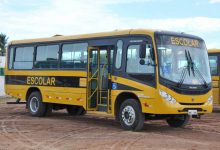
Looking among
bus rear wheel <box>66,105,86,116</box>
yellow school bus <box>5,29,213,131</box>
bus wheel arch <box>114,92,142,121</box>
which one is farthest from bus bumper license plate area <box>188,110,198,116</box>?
bus rear wheel <box>66,105,86,116</box>

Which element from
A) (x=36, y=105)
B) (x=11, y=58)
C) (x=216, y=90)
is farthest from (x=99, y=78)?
(x=216, y=90)

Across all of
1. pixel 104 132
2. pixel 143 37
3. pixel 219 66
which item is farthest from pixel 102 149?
pixel 219 66

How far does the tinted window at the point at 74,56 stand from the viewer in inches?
640

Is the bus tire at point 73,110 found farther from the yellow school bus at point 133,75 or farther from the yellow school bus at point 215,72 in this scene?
the yellow school bus at point 215,72

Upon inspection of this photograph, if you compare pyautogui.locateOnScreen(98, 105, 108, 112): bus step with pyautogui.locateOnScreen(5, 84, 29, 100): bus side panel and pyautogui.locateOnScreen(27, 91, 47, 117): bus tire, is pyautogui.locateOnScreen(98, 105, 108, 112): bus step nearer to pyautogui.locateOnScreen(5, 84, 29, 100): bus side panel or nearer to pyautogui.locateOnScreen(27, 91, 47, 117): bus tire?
pyautogui.locateOnScreen(27, 91, 47, 117): bus tire

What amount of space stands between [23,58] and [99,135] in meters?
7.49

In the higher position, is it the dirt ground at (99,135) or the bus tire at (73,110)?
the bus tire at (73,110)

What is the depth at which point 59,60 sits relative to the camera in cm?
1753

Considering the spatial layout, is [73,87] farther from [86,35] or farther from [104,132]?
[104,132]

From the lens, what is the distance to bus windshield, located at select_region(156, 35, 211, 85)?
13.6 m

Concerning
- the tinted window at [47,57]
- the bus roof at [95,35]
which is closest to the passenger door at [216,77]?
the bus roof at [95,35]

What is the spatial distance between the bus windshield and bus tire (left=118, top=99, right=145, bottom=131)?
1282mm

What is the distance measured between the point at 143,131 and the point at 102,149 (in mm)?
3631

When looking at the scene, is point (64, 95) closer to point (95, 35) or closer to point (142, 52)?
point (95, 35)
